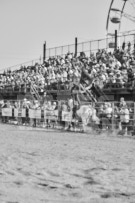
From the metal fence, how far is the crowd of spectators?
218 cm

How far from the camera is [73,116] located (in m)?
20.5

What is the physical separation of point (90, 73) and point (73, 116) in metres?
3.77

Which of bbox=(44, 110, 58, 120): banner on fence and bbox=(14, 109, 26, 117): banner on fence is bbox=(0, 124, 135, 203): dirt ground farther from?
bbox=(14, 109, 26, 117): banner on fence

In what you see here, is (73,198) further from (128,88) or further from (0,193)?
(128,88)

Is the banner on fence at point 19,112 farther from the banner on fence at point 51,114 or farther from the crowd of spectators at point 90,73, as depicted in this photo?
the crowd of spectators at point 90,73

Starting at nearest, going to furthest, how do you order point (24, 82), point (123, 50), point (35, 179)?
point (35, 179)
point (123, 50)
point (24, 82)

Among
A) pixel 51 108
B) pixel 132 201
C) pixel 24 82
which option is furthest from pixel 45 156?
pixel 24 82

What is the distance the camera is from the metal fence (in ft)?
60.8

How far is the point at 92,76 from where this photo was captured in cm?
2208

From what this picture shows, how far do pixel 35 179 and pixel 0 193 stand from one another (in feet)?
4.06

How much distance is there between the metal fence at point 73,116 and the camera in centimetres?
1853

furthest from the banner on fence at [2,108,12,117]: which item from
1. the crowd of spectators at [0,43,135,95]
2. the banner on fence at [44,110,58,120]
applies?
the banner on fence at [44,110,58,120]

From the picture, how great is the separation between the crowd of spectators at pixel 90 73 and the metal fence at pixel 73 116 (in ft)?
7.15

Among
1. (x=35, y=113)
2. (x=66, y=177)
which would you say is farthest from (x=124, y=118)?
(x=66, y=177)
